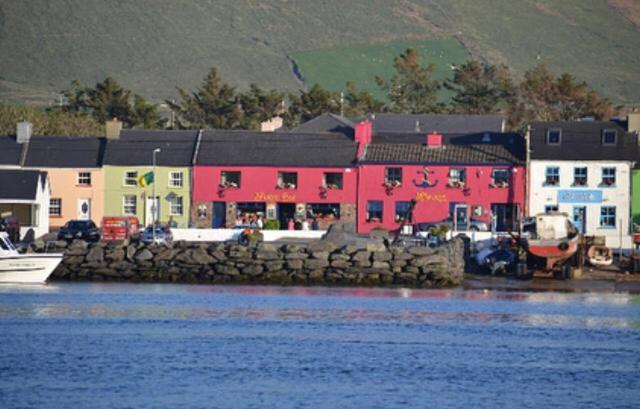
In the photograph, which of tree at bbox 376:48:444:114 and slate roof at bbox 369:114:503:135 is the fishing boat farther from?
tree at bbox 376:48:444:114

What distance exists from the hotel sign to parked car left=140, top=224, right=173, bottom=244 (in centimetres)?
2438

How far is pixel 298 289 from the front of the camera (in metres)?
65.8

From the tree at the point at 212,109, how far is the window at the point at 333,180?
50205 millimetres

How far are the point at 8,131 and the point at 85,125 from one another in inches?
291

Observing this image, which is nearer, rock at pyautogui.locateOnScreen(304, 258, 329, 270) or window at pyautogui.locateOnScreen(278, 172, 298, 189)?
rock at pyautogui.locateOnScreen(304, 258, 329, 270)

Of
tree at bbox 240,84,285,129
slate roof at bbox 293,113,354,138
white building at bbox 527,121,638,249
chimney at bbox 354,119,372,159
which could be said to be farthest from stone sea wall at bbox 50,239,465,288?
tree at bbox 240,84,285,129

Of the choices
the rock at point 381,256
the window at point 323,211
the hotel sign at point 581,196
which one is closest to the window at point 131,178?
the window at point 323,211

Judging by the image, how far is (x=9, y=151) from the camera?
98.8 meters

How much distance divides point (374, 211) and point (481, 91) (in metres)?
69.3

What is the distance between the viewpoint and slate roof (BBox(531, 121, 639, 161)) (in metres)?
94.8

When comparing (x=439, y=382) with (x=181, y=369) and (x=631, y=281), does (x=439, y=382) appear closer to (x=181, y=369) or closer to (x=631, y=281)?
(x=181, y=369)

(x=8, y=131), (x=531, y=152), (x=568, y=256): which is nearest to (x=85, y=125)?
(x=8, y=131)

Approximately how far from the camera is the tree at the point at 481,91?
161875 mm

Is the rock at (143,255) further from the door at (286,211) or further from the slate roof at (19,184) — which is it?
the door at (286,211)
